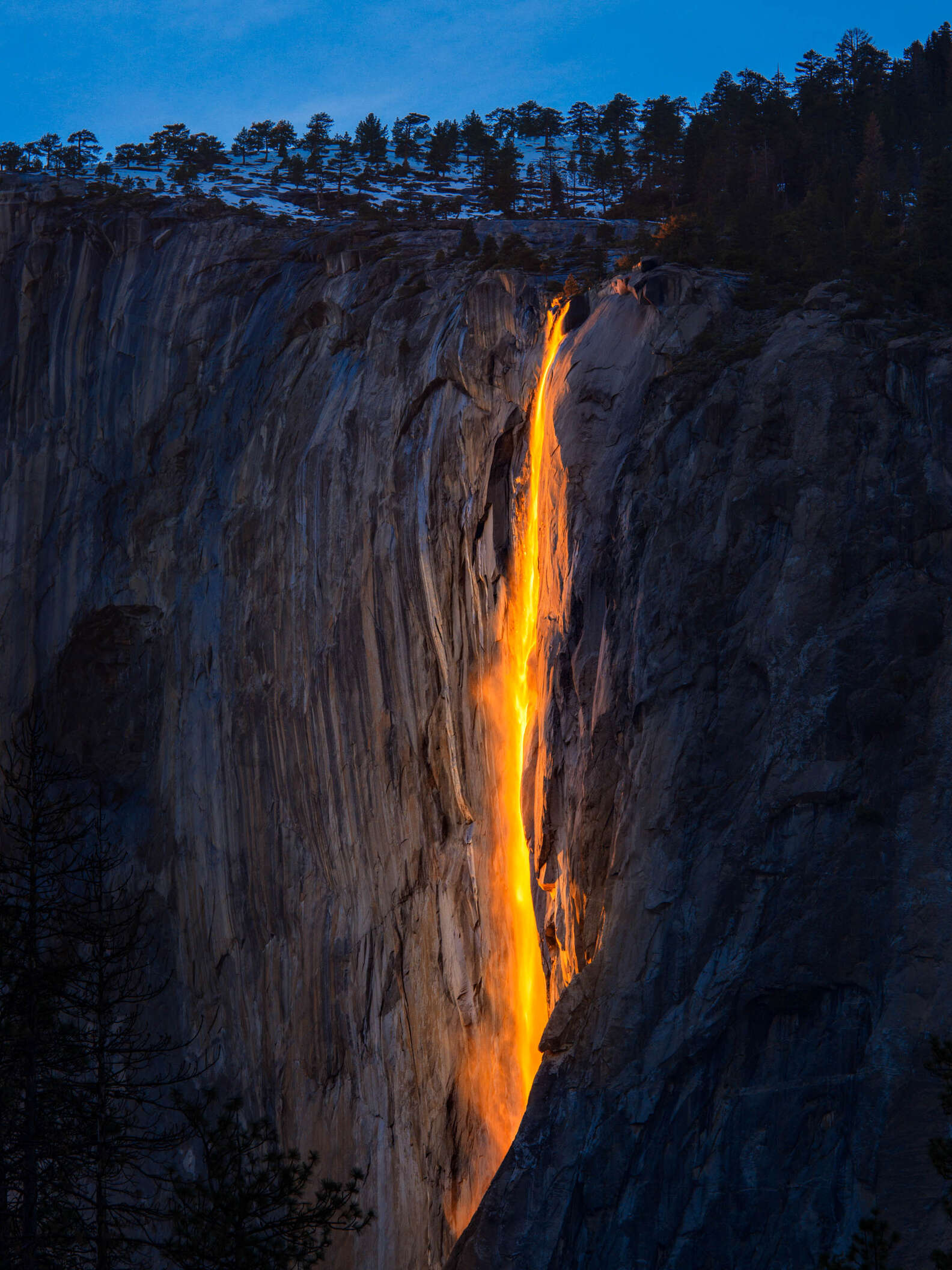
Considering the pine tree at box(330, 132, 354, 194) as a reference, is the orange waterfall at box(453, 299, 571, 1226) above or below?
below

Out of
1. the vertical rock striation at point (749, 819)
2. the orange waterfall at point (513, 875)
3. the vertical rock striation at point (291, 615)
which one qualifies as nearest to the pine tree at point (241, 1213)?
the vertical rock striation at point (749, 819)

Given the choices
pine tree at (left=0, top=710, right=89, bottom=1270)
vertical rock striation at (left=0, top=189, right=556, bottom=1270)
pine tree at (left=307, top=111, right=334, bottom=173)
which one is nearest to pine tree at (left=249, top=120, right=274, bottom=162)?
pine tree at (left=307, top=111, right=334, bottom=173)

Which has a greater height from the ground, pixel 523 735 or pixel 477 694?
pixel 477 694

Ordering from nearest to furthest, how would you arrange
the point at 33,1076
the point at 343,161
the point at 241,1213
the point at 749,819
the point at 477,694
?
the point at 33,1076
the point at 241,1213
the point at 749,819
the point at 477,694
the point at 343,161

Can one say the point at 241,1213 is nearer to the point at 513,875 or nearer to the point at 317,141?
the point at 513,875

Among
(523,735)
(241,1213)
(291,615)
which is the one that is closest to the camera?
(241,1213)

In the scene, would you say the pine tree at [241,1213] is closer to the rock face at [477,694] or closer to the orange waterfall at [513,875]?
the rock face at [477,694]

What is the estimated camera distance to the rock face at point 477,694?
1845 cm

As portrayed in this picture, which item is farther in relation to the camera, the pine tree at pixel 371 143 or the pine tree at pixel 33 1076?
the pine tree at pixel 371 143

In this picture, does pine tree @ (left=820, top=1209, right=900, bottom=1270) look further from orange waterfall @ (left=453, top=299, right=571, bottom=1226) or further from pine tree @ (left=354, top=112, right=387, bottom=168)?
pine tree @ (left=354, top=112, right=387, bottom=168)

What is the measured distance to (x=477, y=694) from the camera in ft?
93.3

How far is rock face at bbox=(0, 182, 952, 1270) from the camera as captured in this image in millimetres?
18453

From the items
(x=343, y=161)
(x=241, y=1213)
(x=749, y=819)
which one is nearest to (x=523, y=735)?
(x=749, y=819)

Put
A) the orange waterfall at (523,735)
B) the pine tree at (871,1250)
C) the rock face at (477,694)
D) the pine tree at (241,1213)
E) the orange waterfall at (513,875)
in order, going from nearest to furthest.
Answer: the pine tree at (871,1250) → the pine tree at (241,1213) → the rock face at (477,694) → the orange waterfall at (523,735) → the orange waterfall at (513,875)
